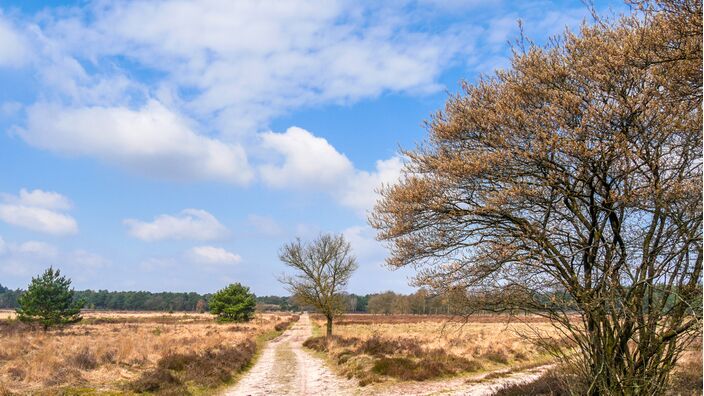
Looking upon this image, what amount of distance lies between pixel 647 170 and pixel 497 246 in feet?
8.89

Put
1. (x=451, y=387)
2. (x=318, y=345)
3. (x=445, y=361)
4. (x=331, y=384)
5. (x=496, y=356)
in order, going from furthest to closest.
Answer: (x=318, y=345) → (x=496, y=356) → (x=445, y=361) → (x=331, y=384) → (x=451, y=387)

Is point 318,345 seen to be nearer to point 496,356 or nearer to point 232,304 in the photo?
point 496,356

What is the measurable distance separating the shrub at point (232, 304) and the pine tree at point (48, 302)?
64.6 feet

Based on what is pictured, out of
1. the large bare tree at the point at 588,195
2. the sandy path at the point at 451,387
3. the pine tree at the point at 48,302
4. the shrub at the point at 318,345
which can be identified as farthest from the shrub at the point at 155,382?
the pine tree at the point at 48,302

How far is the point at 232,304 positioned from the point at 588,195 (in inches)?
2380

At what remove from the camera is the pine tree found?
43.3 metres

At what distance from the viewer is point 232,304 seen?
208 feet

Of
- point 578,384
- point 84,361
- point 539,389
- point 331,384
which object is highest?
point 578,384

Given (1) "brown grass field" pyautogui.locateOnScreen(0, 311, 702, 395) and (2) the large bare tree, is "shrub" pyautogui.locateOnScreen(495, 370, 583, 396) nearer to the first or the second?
(1) "brown grass field" pyautogui.locateOnScreen(0, 311, 702, 395)

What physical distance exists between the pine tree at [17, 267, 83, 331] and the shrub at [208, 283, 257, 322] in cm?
1968

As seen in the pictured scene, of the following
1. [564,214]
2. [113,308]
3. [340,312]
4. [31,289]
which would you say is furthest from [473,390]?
[113,308]

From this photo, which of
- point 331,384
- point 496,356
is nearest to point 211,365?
point 331,384

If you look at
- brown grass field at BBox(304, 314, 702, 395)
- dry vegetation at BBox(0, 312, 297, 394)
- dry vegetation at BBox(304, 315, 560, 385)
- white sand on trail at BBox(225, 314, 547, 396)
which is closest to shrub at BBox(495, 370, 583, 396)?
brown grass field at BBox(304, 314, 702, 395)

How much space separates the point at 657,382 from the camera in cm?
771
